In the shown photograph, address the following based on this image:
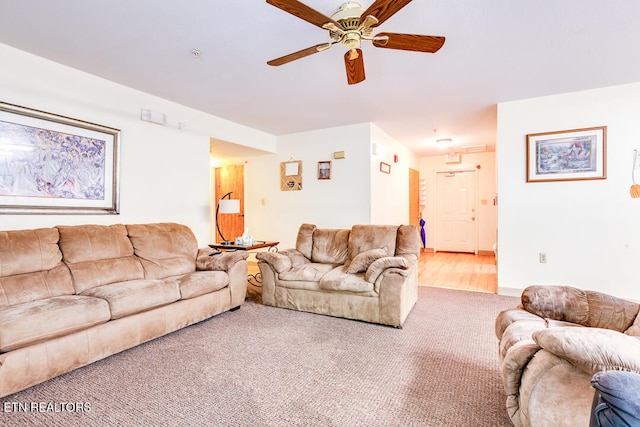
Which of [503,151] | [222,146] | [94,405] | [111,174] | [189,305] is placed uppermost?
[222,146]

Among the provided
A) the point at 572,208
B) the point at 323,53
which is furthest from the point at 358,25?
the point at 572,208

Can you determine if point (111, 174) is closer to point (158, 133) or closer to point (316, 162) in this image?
point (158, 133)

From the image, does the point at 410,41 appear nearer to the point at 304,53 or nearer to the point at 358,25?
the point at 358,25

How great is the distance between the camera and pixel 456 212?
7535 mm

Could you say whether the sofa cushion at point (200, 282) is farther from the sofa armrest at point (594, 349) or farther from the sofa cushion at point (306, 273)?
the sofa armrest at point (594, 349)

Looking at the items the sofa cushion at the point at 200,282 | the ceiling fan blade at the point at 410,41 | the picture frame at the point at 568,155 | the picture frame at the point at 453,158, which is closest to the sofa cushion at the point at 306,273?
the sofa cushion at the point at 200,282

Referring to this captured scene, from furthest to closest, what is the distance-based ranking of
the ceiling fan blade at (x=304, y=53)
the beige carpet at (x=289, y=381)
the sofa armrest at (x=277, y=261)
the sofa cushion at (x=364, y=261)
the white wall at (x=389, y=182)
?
the white wall at (x=389, y=182)
the sofa armrest at (x=277, y=261)
the sofa cushion at (x=364, y=261)
the ceiling fan blade at (x=304, y=53)
the beige carpet at (x=289, y=381)

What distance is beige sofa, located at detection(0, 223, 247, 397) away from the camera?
1906 mm

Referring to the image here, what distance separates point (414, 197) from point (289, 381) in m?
6.13

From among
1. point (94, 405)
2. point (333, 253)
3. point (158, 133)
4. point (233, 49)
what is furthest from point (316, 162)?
point (94, 405)

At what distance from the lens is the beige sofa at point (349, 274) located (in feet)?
9.44

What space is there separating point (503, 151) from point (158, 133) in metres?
4.32

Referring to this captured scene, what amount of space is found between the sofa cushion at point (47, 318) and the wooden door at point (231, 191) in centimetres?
395

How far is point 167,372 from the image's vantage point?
2.08 metres
